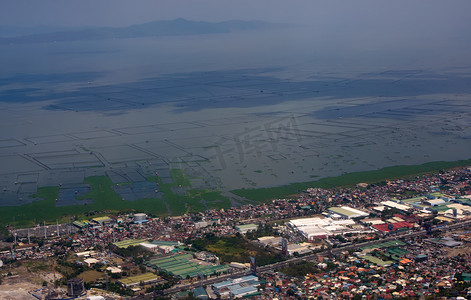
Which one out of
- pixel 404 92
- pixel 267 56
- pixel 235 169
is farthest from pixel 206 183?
pixel 267 56

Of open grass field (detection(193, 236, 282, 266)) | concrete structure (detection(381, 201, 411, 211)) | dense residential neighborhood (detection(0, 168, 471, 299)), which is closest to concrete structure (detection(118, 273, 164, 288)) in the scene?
dense residential neighborhood (detection(0, 168, 471, 299))

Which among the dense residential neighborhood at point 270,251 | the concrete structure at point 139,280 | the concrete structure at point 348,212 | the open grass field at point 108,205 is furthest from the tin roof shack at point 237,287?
the open grass field at point 108,205

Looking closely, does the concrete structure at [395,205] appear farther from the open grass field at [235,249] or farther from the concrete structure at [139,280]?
the concrete structure at [139,280]

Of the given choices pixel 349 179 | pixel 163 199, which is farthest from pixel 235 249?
pixel 349 179

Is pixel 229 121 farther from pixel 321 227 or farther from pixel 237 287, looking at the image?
pixel 237 287

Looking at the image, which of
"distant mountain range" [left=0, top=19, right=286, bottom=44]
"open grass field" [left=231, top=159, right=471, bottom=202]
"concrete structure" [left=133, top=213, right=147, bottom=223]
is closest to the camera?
"concrete structure" [left=133, top=213, right=147, bottom=223]

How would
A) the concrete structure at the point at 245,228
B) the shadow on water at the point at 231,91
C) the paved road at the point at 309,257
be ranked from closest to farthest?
the paved road at the point at 309,257
the concrete structure at the point at 245,228
the shadow on water at the point at 231,91

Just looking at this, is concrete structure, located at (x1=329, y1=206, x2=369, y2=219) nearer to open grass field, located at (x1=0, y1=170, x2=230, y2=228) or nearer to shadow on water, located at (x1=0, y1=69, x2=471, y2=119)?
open grass field, located at (x1=0, y1=170, x2=230, y2=228)

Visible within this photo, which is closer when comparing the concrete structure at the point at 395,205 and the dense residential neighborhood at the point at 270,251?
the dense residential neighborhood at the point at 270,251
